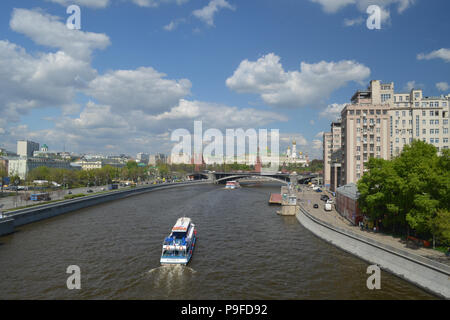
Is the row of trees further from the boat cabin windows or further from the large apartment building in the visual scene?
the large apartment building

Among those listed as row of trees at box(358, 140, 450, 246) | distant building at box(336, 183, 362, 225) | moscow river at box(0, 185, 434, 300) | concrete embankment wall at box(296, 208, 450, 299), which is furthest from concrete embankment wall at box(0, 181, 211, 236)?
distant building at box(336, 183, 362, 225)

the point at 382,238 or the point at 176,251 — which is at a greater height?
the point at 382,238

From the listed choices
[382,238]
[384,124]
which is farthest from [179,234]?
[384,124]

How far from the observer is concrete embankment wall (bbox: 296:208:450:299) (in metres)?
20.1

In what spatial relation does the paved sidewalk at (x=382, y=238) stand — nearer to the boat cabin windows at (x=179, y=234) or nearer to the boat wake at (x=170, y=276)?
the boat wake at (x=170, y=276)

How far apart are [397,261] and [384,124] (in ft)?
158

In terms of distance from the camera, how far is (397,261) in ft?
78.9

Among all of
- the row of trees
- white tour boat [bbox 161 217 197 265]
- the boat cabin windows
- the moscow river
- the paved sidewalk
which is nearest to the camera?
the moscow river

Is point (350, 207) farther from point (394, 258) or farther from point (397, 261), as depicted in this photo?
point (397, 261)

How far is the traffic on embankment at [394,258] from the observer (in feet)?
66.0

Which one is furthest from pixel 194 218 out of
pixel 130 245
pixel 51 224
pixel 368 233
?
pixel 368 233

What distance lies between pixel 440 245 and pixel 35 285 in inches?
1395

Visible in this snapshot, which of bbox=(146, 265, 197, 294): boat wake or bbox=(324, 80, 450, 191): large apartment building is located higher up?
bbox=(324, 80, 450, 191): large apartment building

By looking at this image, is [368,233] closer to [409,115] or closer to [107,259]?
[107,259]
